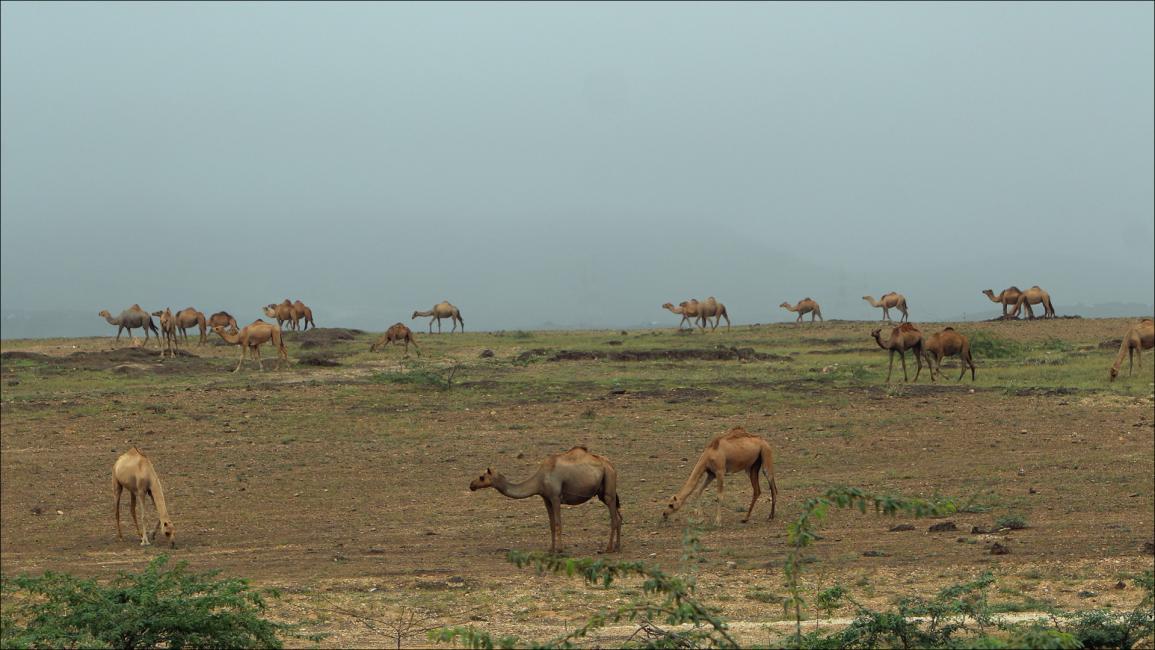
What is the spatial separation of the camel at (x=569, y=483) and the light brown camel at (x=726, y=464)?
1420 mm

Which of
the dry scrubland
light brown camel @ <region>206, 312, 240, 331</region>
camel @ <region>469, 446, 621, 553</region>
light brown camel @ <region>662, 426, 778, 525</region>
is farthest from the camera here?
light brown camel @ <region>206, 312, 240, 331</region>

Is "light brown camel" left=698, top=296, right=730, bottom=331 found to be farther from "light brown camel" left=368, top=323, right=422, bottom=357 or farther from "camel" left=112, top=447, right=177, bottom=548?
"camel" left=112, top=447, right=177, bottom=548

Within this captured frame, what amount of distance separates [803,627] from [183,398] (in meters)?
21.1

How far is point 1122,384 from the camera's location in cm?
2830

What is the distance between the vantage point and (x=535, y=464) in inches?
840

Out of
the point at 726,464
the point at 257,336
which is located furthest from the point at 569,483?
the point at 257,336

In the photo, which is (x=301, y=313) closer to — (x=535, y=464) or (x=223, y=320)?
(x=223, y=320)

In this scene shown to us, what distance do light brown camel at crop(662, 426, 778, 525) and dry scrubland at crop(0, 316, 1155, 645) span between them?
369mm

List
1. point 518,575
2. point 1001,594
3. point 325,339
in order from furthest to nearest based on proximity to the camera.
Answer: point 325,339
point 518,575
point 1001,594

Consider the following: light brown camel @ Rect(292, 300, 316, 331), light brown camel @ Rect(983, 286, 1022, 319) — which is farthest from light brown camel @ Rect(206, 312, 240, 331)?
light brown camel @ Rect(983, 286, 1022, 319)

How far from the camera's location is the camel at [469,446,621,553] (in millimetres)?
14242

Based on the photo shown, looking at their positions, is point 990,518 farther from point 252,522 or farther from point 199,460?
point 199,460

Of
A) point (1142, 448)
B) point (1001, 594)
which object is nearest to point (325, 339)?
point (1142, 448)

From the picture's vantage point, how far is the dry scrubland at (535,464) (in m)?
13.0
